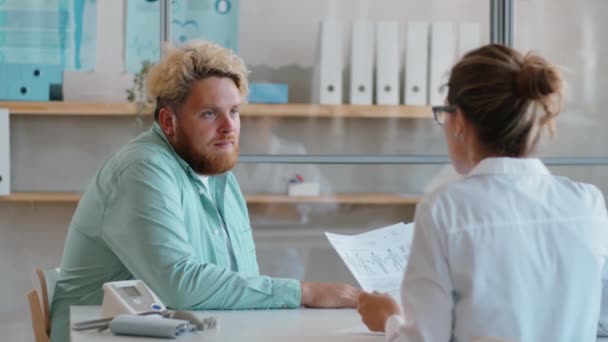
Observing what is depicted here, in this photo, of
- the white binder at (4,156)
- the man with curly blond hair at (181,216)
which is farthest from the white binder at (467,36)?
the man with curly blond hair at (181,216)

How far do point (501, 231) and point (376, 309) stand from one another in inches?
14.6

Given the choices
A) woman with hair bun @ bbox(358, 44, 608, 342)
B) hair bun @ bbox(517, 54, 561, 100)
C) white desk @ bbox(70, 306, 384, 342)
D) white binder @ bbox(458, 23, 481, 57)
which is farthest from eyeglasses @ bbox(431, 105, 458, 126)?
white binder @ bbox(458, 23, 481, 57)

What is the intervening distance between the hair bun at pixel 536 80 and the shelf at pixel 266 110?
3295mm

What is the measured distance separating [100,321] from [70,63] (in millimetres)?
2963

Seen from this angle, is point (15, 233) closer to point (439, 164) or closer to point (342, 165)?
point (342, 165)

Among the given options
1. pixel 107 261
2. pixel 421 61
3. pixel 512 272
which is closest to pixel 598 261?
pixel 512 272

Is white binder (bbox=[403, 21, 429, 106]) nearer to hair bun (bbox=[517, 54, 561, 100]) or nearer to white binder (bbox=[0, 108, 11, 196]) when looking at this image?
white binder (bbox=[0, 108, 11, 196])

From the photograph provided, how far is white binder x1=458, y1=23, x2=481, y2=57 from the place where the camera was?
4984 millimetres

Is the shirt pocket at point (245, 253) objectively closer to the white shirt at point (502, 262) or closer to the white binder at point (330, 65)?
the white shirt at point (502, 262)

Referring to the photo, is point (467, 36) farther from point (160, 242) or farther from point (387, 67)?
point (160, 242)

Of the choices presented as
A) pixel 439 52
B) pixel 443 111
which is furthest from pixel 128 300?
pixel 439 52

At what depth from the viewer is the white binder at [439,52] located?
4.93m

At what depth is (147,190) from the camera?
7.89 feet

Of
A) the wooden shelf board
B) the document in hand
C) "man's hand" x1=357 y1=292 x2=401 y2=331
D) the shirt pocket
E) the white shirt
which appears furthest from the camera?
the wooden shelf board
